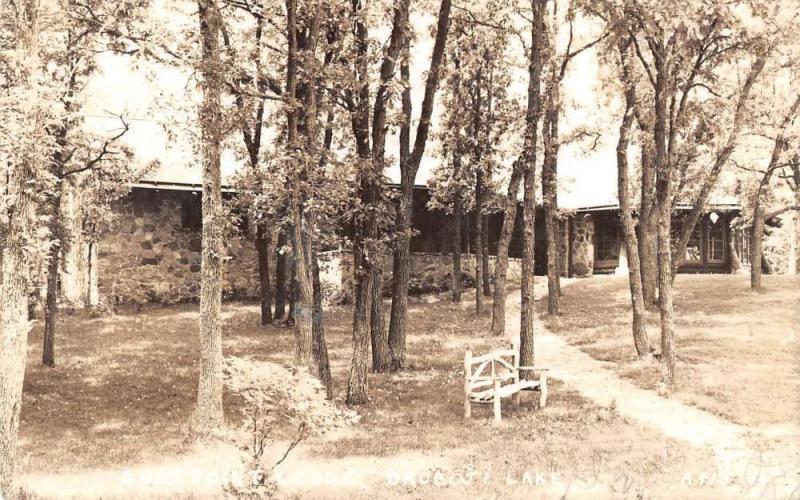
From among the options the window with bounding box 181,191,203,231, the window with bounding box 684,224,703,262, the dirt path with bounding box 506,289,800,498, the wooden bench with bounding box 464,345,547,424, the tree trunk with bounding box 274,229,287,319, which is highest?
the window with bounding box 181,191,203,231

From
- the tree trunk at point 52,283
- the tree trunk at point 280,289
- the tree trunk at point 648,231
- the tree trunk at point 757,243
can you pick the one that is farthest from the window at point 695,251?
the tree trunk at point 52,283

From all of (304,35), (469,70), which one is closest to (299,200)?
(304,35)

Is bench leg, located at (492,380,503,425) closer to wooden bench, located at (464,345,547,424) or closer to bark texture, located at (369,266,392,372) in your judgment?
wooden bench, located at (464,345,547,424)

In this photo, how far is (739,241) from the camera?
35.0m

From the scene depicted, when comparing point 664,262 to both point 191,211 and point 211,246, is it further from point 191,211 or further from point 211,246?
point 191,211

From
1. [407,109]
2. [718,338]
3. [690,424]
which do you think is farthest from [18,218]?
[718,338]

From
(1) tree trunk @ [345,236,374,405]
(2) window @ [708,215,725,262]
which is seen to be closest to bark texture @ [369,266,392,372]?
(1) tree trunk @ [345,236,374,405]

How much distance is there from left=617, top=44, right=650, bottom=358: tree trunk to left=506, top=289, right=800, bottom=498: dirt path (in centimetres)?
104

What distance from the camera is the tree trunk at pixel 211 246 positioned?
11219mm

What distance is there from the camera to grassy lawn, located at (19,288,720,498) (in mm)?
9438

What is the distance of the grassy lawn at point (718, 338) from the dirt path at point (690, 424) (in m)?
0.40

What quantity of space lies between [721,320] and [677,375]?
6.98 metres

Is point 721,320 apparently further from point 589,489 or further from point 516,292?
point 589,489

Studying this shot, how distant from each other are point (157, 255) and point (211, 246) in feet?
49.3
